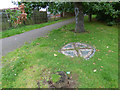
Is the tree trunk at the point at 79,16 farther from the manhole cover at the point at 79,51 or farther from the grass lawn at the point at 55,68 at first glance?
the grass lawn at the point at 55,68

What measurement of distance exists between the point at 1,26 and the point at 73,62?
23.6 feet

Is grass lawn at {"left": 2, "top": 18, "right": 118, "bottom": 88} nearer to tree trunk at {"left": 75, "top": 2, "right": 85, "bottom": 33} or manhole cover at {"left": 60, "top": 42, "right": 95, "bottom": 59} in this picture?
manhole cover at {"left": 60, "top": 42, "right": 95, "bottom": 59}

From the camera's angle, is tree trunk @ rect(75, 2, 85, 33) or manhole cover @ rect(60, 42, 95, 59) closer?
manhole cover @ rect(60, 42, 95, 59)

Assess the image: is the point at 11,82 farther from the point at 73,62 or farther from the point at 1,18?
the point at 1,18

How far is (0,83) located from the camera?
2.41m

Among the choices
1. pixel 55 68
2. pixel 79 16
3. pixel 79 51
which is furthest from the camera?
pixel 79 16

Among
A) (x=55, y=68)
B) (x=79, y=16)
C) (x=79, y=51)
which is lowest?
(x=55, y=68)

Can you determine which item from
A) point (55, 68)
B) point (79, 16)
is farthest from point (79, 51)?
point (79, 16)

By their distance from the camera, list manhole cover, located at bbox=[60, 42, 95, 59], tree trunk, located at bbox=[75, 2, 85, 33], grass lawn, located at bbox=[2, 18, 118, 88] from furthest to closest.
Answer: tree trunk, located at bbox=[75, 2, 85, 33] < manhole cover, located at bbox=[60, 42, 95, 59] < grass lawn, located at bbox=[2, 18, 118, 88]

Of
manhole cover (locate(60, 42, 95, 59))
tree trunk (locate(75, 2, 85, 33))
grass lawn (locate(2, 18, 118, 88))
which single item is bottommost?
grass lawn (locate(2, 18, 118, 88))

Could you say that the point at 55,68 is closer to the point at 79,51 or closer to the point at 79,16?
the point at 79,51

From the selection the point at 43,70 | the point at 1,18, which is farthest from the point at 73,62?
the point at 1,18

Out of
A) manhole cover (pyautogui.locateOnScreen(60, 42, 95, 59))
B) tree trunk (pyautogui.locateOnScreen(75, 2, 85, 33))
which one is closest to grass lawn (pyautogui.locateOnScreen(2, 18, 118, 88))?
manhole cover (pyautogui.locateOnScreen(60, 42, 95, 59))

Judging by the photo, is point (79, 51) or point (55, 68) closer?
point (55, 68)
